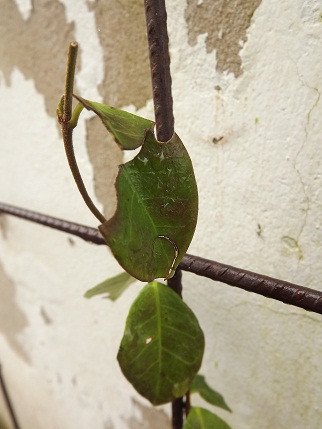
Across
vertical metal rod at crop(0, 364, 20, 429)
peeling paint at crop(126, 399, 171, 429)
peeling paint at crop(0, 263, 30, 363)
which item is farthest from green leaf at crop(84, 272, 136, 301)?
vertical metal rod at crop(0, 364, 20, 429)

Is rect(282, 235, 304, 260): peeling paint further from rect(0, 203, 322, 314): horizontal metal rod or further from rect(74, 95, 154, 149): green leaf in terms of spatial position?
rect(74, 95, 154, 149): green leaf

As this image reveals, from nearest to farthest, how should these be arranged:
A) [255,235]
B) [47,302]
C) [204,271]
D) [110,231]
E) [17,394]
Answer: [110,231], [204,271], [255,235], [47,302], [17,394]

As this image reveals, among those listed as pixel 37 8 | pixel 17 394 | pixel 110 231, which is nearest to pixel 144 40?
pixel 37 8

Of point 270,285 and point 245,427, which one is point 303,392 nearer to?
point 245,427

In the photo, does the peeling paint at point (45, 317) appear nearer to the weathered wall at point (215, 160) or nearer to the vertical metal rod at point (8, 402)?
the weathered wall at point (215, 160)

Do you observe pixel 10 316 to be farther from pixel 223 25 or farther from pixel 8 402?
pixel 223 25

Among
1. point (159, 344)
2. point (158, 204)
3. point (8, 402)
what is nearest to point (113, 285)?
point (159, 344)
